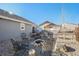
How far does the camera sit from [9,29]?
301 centimetres

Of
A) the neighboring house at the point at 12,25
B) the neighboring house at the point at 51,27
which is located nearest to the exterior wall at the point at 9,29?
the neighboring house at the point at 12,25

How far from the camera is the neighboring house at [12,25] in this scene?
3.02 m

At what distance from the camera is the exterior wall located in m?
3.01

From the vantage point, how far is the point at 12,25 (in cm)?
302

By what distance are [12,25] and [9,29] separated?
0.11 m

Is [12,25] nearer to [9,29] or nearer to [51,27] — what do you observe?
[9,29]

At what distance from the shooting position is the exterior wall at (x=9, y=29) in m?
3.01

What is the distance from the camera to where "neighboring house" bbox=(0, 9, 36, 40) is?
302cm

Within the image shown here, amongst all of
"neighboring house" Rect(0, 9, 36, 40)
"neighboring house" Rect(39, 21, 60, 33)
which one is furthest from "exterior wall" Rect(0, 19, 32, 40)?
"neighboring house" Rect(39, 21, 60, 33)

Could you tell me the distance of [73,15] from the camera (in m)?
3.04

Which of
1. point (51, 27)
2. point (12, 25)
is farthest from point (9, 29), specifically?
point (51, 27)

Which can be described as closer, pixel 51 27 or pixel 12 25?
pixel 12 25

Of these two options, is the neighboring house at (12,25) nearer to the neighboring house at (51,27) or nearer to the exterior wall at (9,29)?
the exterior wall at (9,29)

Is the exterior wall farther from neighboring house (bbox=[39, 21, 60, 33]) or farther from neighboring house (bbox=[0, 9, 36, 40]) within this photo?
neighboring house (bbox=[39, 21, 60, 33])
